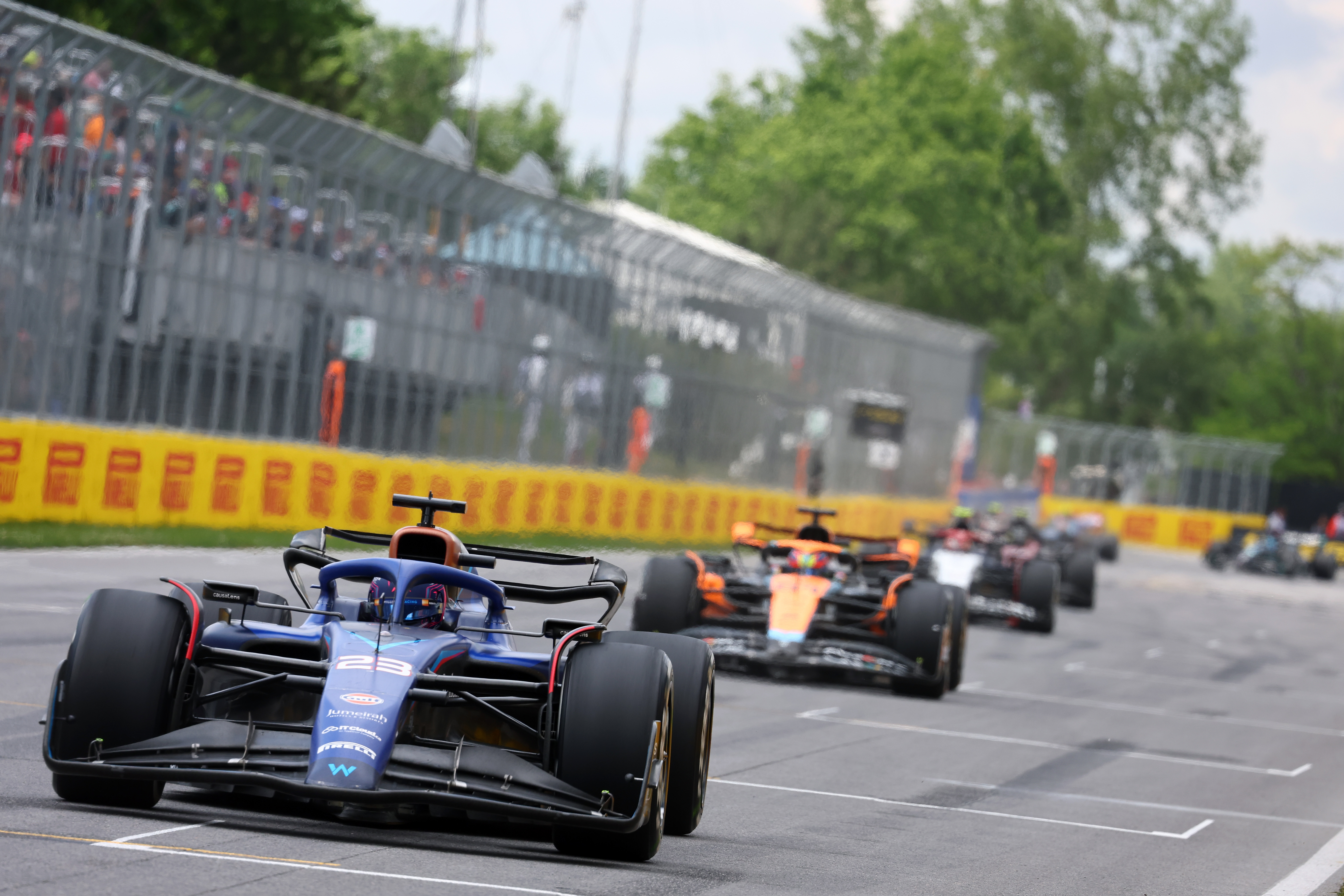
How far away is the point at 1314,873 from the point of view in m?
9.18

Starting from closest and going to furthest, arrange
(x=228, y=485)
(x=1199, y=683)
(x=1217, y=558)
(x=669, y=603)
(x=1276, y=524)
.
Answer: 1. (x=669, y=603)
2. (x=1199, y=683)
3. (x=228, y=485)
4. (x=1217, y=558)
5. (x=1276, y=524)

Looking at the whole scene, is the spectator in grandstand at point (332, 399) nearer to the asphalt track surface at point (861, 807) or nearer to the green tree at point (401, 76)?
the asphalt track surface at point (861, 807)

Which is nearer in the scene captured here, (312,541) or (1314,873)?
(1314,873)

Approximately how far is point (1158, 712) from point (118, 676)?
1214 cm

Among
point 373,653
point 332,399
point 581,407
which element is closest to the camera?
point 373,653

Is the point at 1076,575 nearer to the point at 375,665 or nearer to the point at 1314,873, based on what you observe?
the point at 1314,873

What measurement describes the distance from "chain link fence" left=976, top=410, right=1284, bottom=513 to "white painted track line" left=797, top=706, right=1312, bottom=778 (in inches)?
2128

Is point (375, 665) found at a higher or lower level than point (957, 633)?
higher

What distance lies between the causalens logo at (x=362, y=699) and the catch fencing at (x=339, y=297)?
15293 mm

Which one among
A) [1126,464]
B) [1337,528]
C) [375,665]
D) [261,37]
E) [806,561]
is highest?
[261,37]

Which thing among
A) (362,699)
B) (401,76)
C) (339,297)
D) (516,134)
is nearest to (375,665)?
(362,699)

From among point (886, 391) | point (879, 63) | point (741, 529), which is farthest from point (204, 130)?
point (879, 63)

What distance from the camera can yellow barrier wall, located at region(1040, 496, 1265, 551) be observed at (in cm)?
7700

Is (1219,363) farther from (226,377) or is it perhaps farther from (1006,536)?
(226,377)
